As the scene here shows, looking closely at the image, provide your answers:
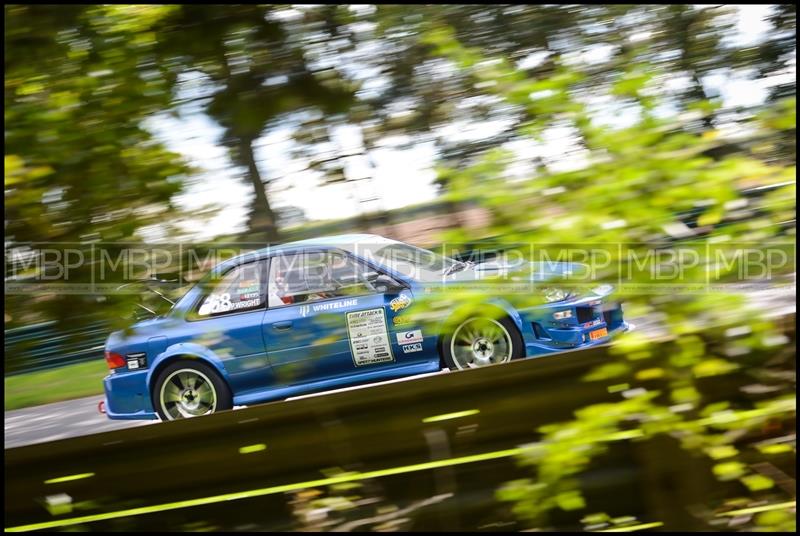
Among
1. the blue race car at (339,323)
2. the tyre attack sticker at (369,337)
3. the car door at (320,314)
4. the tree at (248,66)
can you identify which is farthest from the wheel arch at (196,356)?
the tree at (248,66)

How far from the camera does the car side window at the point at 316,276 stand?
3258 millimetres

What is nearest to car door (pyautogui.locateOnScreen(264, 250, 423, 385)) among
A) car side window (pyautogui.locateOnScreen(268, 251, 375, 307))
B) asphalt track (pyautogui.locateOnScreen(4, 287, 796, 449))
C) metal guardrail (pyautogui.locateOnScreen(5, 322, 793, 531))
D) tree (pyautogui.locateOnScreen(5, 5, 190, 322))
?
car side window (pyautogui.locateOnScreen(268, 251, 375, 307))

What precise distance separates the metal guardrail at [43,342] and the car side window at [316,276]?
0.81 m

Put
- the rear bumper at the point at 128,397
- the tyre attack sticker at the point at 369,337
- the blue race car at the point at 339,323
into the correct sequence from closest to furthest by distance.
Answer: the blue race car at the point at 339,323, the tyre attack sticker at the point at 369,337, the rear bumper at the point at 128,397

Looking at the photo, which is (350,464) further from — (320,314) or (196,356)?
(196,356)

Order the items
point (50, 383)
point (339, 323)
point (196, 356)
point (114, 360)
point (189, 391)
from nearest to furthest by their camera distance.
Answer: point (50, 383) → point (339, 323) → point (196, 356) → point (114, 360) → point (189, 391)

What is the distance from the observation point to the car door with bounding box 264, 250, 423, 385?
3.29 m

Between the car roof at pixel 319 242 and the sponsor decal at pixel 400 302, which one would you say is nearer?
the car roof at pixel 319 242

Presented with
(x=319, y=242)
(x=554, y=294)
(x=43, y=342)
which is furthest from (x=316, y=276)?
(x=554, y=294)

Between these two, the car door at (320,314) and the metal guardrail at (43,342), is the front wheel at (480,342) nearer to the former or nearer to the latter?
the car door at (320,314)

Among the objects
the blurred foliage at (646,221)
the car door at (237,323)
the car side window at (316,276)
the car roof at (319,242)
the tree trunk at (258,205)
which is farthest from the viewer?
the car side window at (316,276)

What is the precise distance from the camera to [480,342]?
3.28m

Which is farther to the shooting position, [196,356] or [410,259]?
[196,356]

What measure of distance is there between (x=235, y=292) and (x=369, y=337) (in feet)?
2.78
